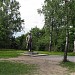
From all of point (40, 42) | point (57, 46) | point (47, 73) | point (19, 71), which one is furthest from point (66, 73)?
point (40, 42)

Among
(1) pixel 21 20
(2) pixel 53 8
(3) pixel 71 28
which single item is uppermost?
(1) pixel 21 20

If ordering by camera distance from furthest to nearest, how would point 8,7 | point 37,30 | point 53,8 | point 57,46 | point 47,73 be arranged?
1. point 37,30
2. point 8,7
3. point 57,46
4. point 53,8
5. point 47,73

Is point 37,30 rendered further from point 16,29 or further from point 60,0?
point 60,0

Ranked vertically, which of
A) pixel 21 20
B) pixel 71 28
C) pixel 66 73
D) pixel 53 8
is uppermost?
pixel 21 20

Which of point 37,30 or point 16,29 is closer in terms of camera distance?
point 16,29

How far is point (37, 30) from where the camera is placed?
93625 mm

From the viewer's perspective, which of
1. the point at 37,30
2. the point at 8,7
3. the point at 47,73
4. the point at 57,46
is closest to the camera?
the point at 47,73

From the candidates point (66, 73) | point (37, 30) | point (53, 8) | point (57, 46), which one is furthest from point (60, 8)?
point (37, 30)

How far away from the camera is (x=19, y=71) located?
16719 millimetres

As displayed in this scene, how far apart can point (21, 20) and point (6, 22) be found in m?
3.89

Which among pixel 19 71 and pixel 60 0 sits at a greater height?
pixel 60 0

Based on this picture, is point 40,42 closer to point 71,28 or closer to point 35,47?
point 35,47

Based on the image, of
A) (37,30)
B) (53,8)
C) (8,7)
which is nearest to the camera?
(53,8)

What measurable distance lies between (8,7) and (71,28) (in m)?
51.7
